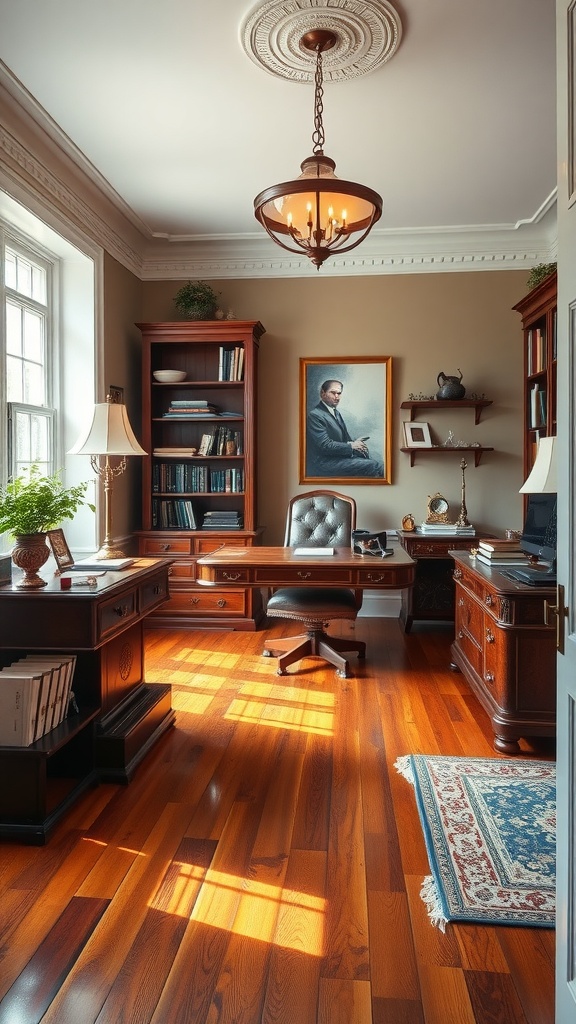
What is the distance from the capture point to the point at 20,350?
4012mm

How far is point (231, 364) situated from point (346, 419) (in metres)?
1.02

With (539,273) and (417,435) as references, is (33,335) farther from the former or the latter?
(539,273)

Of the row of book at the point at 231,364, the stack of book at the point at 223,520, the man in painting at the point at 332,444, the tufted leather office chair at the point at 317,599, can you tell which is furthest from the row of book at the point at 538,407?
the stack of book at the point at 223,520

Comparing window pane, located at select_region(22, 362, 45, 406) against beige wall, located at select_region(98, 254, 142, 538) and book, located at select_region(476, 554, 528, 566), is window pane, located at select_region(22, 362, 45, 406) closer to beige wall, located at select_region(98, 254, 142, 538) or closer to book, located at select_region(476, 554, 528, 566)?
beige wall, located at select_region(98, 254, 142, 538)

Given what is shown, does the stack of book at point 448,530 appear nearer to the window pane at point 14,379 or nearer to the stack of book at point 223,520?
the stack of book at point 223,520

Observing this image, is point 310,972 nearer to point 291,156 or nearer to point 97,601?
point 97,601

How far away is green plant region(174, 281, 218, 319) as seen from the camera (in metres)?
5.24

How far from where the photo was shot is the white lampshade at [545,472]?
286 centimetres

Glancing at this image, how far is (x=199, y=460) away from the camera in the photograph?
5.50 m

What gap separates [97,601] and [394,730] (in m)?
1.58

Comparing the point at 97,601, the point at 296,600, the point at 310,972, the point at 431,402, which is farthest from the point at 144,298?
the point at 310,972

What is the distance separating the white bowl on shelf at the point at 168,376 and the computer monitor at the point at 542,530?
296 centimetres

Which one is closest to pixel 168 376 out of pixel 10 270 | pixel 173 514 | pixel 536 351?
pixel 173 514

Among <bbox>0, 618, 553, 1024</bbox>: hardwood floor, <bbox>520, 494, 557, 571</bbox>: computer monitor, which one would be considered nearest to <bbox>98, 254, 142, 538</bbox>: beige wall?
<bbox>0, 618, 553, 1024</bbox>: hardwood floor
